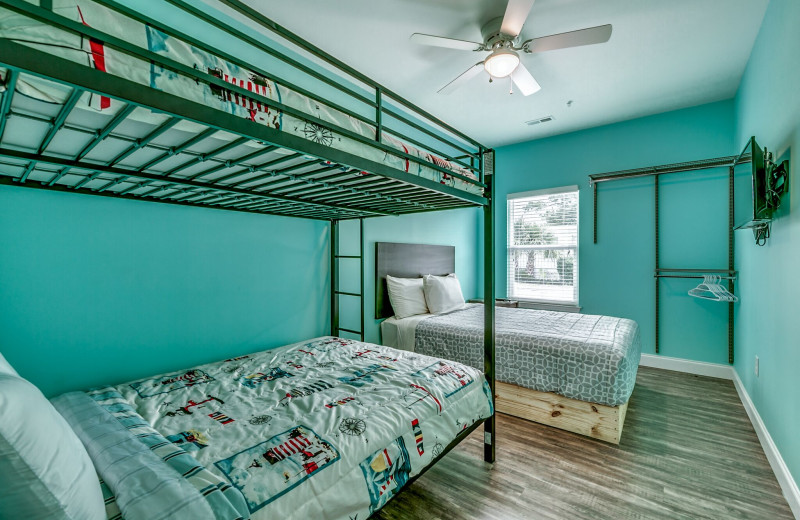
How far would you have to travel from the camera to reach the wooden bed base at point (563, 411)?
7.36 feet

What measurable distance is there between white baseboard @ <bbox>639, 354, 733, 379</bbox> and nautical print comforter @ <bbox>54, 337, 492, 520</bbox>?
9.79 feet

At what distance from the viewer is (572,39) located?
6.86 ft

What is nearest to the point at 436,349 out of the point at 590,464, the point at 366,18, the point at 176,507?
Result: the point at 590,464

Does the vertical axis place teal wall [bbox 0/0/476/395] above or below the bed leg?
above

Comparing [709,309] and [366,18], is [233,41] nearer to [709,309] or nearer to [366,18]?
[366,18]

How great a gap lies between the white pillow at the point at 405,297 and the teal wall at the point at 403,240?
0.64 ft

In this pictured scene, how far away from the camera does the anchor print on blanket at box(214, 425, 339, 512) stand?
0.93 metres

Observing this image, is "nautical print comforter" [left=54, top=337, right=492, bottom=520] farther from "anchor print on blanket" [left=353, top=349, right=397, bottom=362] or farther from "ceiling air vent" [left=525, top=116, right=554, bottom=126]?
"ceiling air vent" [left=525, top=116, right=554, bottom=126]

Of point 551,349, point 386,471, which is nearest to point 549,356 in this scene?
point 551,349

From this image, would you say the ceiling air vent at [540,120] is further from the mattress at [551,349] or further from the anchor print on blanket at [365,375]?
the anchor print on blanket at [365,375]

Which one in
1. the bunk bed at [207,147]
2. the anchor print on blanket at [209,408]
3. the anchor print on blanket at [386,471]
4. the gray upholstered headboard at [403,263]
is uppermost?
the bunk bed at [207,147]

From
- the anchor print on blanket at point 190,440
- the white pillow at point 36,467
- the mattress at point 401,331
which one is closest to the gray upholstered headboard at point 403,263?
the mattress at point 401,331

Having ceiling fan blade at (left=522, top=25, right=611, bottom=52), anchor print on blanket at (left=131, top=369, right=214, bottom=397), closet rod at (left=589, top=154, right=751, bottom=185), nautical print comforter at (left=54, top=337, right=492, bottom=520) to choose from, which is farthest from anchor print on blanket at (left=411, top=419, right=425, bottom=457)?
closet rod at (left=589, top=154, right=751, bottom=185)

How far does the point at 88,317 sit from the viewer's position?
69.3 inches
